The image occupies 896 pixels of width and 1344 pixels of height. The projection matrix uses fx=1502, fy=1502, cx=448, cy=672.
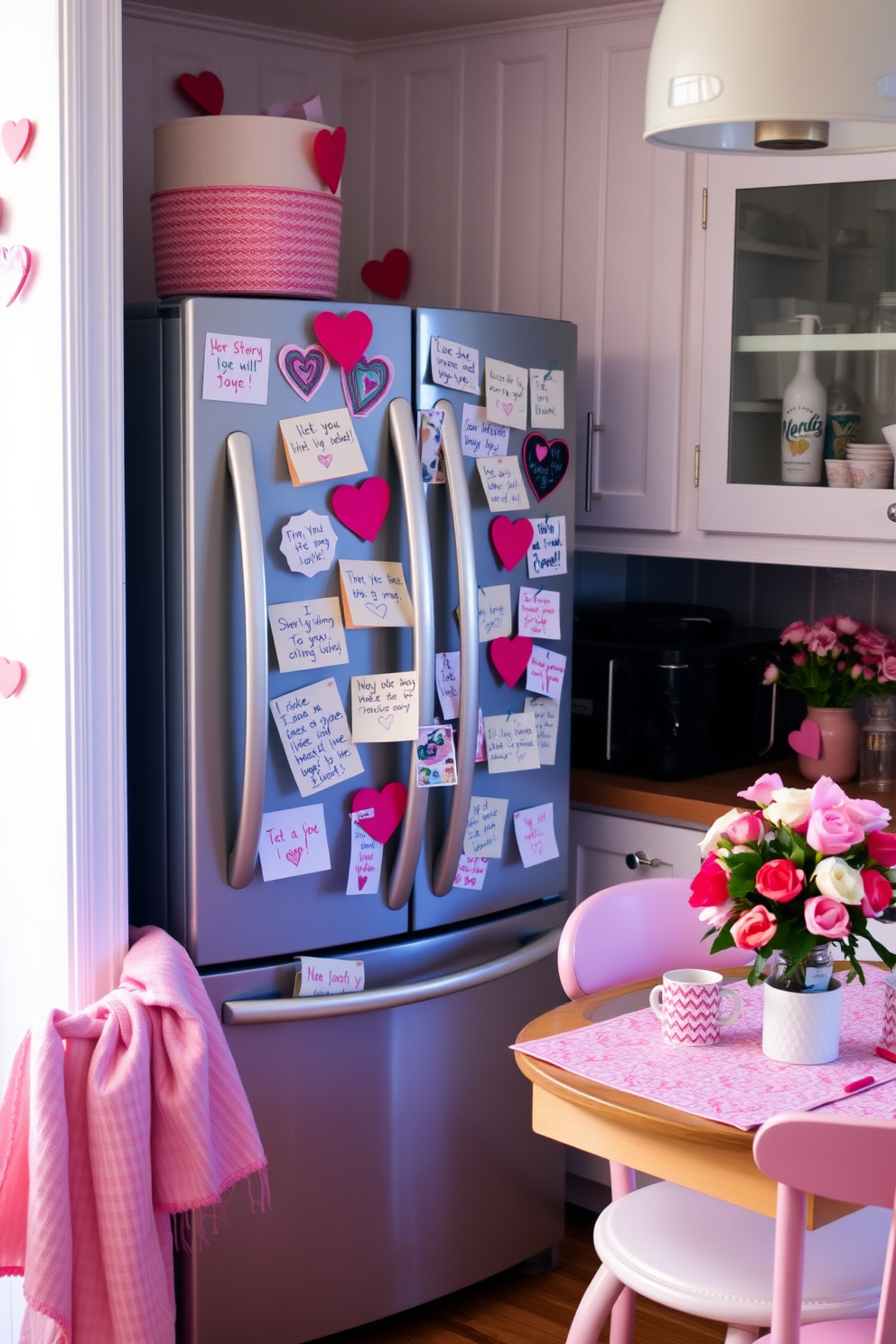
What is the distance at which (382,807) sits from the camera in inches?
94.8

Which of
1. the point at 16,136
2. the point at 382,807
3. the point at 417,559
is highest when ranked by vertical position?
the point at 16,136

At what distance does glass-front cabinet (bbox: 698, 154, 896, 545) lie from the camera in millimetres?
2580

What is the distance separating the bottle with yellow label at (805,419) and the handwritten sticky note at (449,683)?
2.38 feet

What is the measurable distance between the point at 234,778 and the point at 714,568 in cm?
142

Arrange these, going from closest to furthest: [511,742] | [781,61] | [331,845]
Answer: [781,61]
[331,845]
[511,742]

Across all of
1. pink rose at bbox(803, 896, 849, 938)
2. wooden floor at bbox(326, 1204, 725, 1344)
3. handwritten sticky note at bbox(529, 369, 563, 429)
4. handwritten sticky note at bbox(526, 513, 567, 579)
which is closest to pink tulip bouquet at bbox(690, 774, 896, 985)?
pink rose at bbox(803, 896, 849, 938)

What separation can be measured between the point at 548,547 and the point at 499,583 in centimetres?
14

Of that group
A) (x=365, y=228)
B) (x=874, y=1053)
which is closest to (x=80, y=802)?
(x=874, y=1053)

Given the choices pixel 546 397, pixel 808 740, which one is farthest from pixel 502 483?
pixel 808 740

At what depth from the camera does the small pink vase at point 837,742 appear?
2.85 metres

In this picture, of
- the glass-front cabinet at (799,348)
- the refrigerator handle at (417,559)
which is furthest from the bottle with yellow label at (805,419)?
the refrigerator handle at (417,559)

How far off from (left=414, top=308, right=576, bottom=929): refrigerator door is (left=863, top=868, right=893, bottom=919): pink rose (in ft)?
3.06

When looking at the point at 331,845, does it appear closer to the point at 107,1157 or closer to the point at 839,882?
the point at 107,1157

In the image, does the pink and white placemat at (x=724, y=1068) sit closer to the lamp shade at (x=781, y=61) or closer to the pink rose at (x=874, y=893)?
the pink rose at (x=874, y=893)
